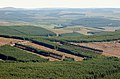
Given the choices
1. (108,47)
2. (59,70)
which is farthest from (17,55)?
(108,47)

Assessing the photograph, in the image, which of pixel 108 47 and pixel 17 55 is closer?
pixel 17 55

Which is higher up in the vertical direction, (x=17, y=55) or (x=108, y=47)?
(x=17, y=55)

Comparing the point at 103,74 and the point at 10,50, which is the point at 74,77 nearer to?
the point at 103,74

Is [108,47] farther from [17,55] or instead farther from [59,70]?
[59,70]

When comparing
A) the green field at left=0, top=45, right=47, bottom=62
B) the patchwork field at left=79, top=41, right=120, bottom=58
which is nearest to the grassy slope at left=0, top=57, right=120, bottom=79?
the green field at left=0, top=45, right=47, bottom=62

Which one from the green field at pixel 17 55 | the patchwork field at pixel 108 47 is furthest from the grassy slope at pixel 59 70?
the patchwork field at pixel 108 47

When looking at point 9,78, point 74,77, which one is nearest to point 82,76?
point 74,77

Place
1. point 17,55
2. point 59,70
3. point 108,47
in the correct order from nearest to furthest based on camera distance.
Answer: point 59,70
point 17,55
point 108,47

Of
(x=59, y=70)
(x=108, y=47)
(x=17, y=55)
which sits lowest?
(x=108, y=47)

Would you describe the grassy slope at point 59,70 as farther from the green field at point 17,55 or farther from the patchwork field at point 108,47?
the patchwork field at point 108,47

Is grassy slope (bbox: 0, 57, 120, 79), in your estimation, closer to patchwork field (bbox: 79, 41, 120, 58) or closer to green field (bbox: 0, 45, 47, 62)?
green field (bbox: 0, 45, 47, 62)

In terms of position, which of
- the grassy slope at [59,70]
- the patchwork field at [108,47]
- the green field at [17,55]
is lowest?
the patchwork field at [108,47]
